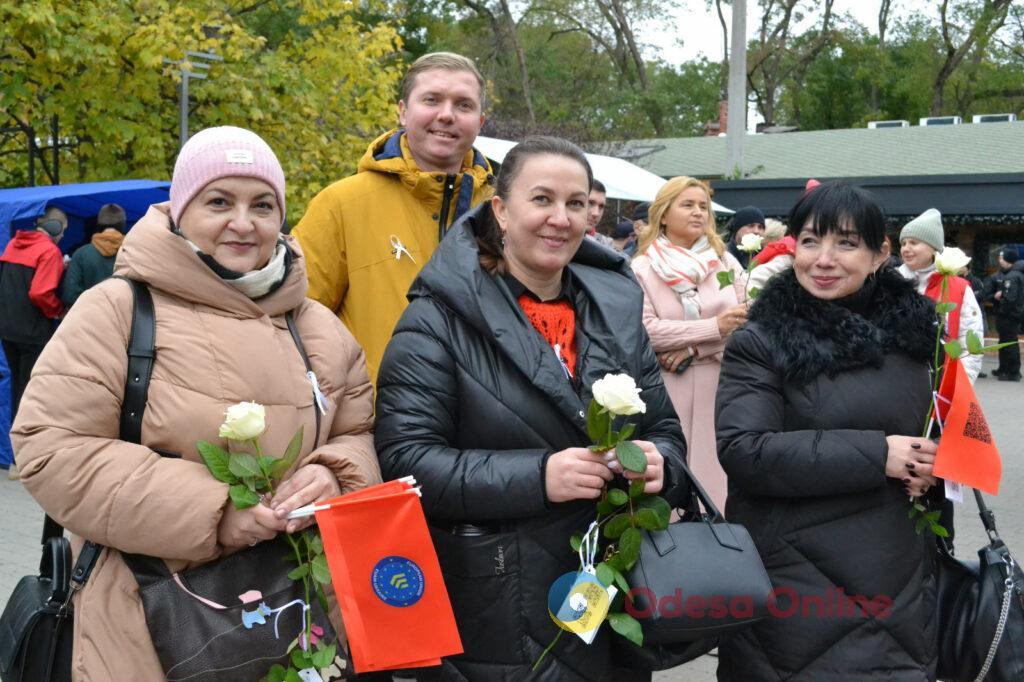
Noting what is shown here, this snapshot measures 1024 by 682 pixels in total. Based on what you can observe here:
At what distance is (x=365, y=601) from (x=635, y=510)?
658 mm

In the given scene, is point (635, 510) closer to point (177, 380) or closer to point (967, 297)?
point (177, 380)

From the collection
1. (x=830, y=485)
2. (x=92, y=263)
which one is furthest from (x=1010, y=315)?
(x=830, y=485)

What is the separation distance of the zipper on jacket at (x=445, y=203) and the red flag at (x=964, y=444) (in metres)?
1.70

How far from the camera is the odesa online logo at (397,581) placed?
2257 millimetres

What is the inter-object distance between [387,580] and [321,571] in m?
0.14

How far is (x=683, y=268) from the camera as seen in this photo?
208 inches

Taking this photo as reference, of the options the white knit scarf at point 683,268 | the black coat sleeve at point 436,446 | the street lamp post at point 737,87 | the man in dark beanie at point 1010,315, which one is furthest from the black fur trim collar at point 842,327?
the street lamp post at point 737,87

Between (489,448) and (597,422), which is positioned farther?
(489,448)

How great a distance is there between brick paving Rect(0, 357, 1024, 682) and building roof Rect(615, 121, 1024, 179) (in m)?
17.4

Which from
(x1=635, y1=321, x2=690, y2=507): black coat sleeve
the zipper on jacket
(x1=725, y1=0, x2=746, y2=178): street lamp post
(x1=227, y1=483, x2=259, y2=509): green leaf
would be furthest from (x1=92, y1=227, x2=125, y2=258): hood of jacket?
(x1=725, y1=0, x2=746, y2=178): street lamp post

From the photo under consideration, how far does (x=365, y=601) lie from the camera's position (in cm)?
224

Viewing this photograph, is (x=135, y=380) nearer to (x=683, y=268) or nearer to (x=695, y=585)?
(x=695, y=585)

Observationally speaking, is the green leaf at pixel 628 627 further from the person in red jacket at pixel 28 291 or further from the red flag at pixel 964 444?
the person in red jacket at pixel 28 291

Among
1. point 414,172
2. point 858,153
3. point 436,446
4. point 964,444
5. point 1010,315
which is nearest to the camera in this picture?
point 436,446
